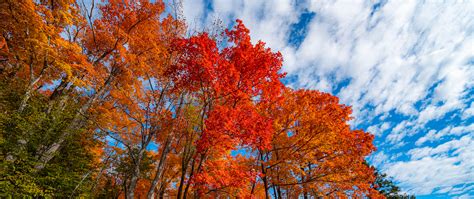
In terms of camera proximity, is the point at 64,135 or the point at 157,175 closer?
the point at 157,175

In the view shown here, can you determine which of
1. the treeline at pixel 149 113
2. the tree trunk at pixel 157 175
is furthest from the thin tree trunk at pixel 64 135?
the tree trunk at pixel 157 175

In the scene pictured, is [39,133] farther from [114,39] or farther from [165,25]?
[165,25]

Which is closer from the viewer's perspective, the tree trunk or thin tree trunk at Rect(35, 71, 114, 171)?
the tree trunk

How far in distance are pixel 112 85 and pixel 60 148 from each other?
13.8 feet

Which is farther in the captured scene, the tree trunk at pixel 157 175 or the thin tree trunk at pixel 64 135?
the thin tree trunk at pixel 64 135

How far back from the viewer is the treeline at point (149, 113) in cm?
870

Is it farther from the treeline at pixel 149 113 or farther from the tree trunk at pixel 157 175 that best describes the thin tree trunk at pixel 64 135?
the tree trunk at pixel 157 175

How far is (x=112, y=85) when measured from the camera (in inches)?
512

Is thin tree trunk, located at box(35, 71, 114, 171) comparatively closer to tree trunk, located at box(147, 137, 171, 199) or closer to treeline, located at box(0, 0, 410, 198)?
treeline, located at box(0, 0, 410, 198)

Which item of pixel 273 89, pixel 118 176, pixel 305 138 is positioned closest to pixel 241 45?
pixel 273 89

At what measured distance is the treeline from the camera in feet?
28.6

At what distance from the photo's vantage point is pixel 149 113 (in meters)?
11.5

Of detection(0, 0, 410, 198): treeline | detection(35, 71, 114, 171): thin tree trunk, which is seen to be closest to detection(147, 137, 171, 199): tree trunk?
detection(0, 0, 410, 198): treeline

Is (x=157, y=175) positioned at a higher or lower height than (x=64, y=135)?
lower
